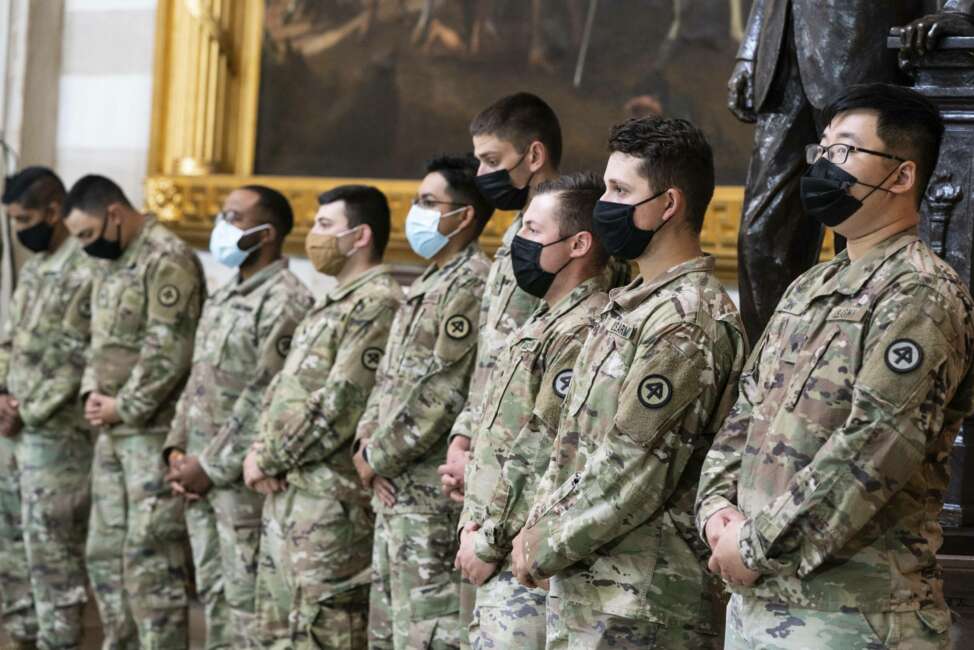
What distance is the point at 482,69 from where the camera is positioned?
6.93m

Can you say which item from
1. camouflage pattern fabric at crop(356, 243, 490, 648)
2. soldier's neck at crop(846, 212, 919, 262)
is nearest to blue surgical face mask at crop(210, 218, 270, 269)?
camouflage pattern fabric at crop(356, 243, 490, 648)

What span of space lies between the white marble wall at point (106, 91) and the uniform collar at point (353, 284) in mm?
2986

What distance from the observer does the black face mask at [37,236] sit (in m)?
6.37

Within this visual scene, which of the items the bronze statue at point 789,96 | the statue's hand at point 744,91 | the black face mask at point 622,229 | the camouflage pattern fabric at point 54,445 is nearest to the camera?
the black face mask at point 622,229

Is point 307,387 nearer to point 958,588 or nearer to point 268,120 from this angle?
point 958,588

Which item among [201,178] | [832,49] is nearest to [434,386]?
[832,49]

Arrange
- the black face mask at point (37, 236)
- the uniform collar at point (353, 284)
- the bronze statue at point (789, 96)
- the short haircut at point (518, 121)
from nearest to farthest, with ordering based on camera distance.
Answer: the bronze statue at point (789, 96)
the short haircut at point (518, 121)
the uniform collar at point (353, 284)
the black face mask at point (37, 236)

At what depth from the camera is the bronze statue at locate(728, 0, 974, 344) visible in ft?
12.4

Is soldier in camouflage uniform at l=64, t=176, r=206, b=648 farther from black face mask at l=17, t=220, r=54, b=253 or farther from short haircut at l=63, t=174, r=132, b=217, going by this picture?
black face mask at l=17, t=220, r=54, b=253

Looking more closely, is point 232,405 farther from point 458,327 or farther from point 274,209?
point 458,327

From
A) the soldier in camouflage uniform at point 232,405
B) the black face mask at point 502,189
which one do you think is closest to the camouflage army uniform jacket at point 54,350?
the soldier in camouflage uniform at point 232,405

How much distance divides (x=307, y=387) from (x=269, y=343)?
0.45 metres

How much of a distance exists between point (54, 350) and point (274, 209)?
47.6 inches

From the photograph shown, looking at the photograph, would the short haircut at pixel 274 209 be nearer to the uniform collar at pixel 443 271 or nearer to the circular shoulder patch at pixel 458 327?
the uniform collar at pixel 443 271
